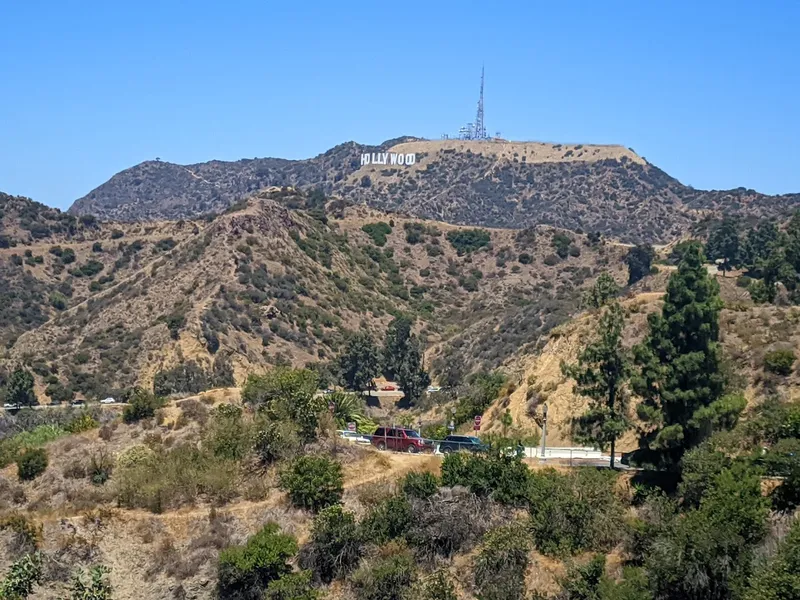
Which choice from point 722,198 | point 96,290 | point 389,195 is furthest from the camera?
point 389,195

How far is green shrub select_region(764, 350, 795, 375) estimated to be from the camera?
42.2 metres

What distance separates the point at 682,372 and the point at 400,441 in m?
11.2

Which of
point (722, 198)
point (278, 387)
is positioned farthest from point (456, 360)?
point (722, 198)

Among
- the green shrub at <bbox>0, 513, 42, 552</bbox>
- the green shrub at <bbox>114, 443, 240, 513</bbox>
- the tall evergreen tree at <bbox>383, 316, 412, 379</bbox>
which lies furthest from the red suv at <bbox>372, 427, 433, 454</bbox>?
the tall evergreen tree at <bbox>383, 316, 412, 379</bbox>

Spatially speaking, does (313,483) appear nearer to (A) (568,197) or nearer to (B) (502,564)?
(B) (502,564)

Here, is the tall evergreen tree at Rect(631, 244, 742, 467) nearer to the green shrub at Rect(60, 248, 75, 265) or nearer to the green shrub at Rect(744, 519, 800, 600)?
the green shrub at Rect(744, 519, 800, 600)

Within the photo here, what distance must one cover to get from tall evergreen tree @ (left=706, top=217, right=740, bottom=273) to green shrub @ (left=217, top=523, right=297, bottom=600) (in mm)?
67917

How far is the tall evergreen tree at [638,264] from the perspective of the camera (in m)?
100

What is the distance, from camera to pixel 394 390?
270ft

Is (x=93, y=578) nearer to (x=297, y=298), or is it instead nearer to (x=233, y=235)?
(x=297, y=298)

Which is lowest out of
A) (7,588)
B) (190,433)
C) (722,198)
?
(7,588)

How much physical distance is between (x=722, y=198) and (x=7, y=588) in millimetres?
155814

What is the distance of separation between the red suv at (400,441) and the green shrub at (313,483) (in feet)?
13.7

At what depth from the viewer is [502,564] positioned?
3067cm
